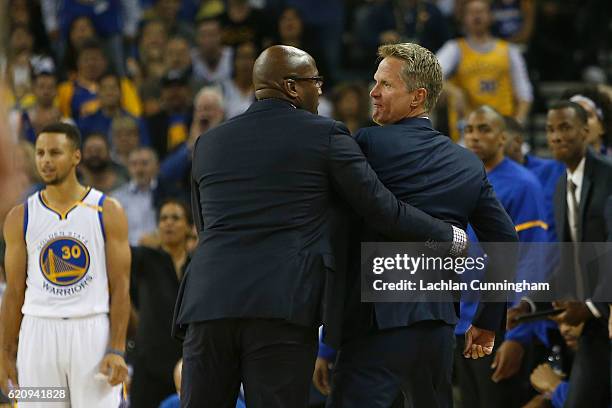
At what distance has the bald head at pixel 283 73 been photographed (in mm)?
4453

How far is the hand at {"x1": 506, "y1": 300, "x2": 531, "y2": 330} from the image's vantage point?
6.28m

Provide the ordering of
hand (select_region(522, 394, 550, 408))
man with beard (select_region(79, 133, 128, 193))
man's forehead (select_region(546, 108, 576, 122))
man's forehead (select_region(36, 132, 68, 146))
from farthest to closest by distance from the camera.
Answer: man with beard (select_region(79, 133, 128, 193)), man's forehead (select_region(546, 108, 576, 122)), hand (select_region(522, 394, 550, 408)), man's forehead (select_region(36, 132, 68, 146))

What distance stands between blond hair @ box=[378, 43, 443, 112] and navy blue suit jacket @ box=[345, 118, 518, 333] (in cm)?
14

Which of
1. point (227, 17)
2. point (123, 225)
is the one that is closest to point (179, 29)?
point (227, 17)

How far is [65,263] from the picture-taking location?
19.6ft

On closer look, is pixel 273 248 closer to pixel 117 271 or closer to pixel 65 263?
pixel 117 271

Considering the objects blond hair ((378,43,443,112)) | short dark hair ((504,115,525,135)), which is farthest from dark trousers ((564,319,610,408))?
blond hair ((378,43,443,112))

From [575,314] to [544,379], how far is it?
0.52 meters

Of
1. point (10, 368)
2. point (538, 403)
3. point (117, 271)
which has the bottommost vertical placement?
point (538, 403)

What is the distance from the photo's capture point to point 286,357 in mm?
4320

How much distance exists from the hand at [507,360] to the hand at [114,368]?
2197 mm

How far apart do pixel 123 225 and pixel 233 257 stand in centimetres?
188

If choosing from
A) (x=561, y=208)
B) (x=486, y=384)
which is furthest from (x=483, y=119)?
(x=486, y=384)

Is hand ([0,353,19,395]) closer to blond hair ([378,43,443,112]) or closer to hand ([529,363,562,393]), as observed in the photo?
blond hair ([378,43,443,112])
